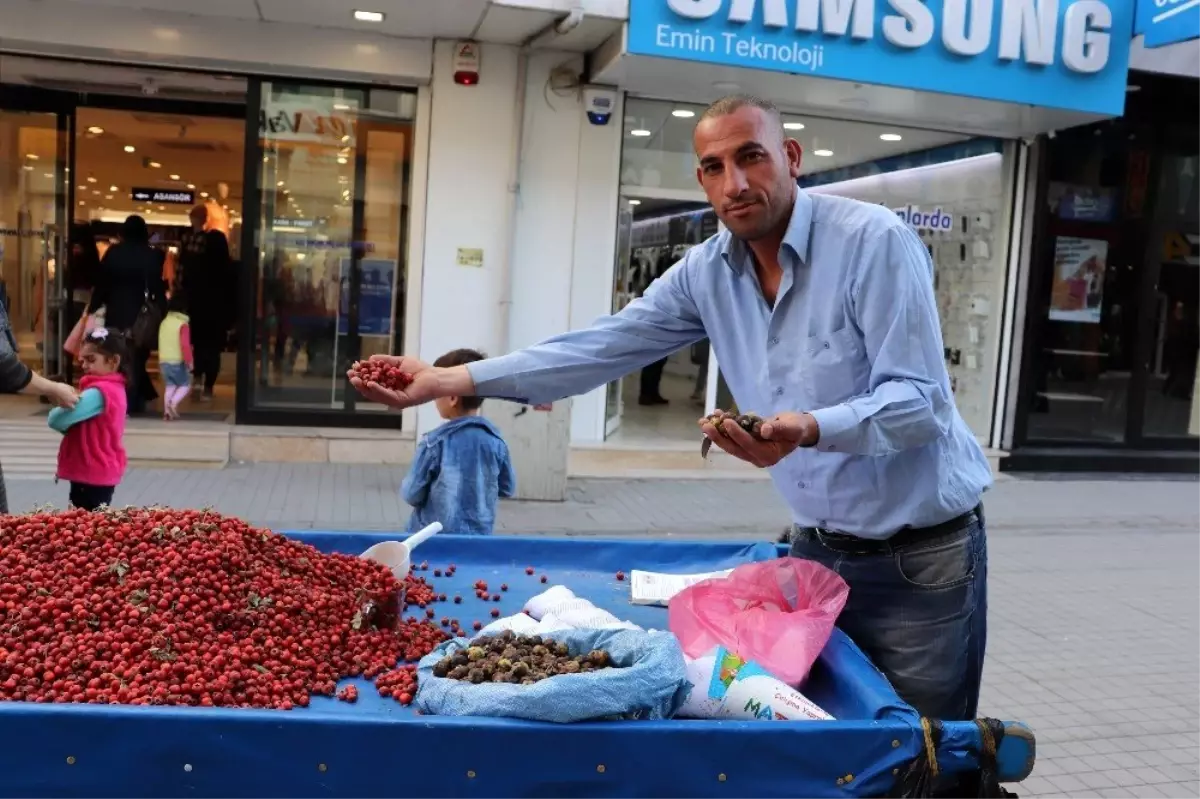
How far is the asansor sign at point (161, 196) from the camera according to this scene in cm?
1594

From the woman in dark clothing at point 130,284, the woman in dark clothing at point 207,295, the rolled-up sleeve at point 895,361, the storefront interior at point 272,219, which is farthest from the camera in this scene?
the woman in dark clothing at point 207,295

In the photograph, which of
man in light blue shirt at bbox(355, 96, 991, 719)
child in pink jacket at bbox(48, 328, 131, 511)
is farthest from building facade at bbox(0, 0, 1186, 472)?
man in light blue shirt at bbox(355, 96, 991, 719)

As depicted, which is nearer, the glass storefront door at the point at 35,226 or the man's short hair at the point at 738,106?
the man's short hair at the point at 738,106

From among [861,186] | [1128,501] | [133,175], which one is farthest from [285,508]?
[133,175]

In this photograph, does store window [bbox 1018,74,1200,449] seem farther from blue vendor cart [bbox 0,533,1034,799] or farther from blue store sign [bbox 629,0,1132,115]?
blue vendor cart [bbox 0,533,1034,799]

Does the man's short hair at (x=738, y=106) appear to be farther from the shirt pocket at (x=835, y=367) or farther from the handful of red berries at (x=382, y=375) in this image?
the handful of red berries at (x=382, y=375)

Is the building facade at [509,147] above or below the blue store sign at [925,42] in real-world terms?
below

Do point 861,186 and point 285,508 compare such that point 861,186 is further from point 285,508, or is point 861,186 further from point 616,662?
point 616,662

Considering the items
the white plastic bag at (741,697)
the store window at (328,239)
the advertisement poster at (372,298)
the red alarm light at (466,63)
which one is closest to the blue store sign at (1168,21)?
the red alarm light at (466,63)

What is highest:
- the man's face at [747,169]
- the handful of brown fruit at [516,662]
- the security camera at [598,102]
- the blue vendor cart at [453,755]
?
the security camera at [598,102]

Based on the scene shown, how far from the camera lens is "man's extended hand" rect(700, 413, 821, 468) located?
2.09 meters

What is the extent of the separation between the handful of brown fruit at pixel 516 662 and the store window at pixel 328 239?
8590 mm

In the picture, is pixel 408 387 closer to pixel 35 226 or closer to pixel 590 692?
pixel 590 692

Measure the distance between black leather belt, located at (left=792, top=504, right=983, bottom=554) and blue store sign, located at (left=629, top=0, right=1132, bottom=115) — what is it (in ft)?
22.6
